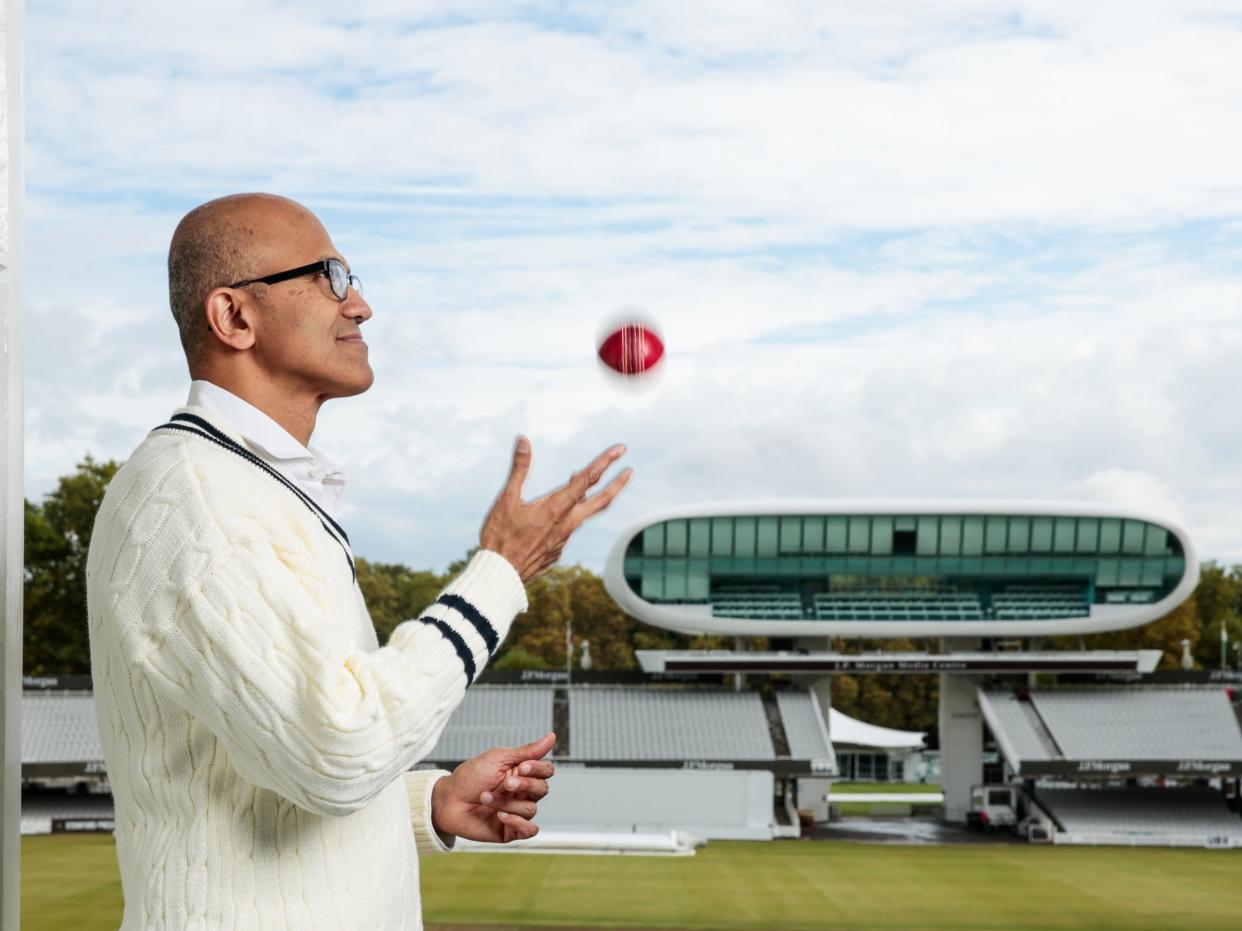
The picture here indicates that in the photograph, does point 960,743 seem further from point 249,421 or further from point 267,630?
point 267,630

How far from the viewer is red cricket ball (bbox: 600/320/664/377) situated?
3.68m

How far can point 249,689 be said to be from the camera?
208 centimetres

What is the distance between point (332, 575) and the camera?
237cm

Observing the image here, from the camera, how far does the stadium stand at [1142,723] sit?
4344 cm

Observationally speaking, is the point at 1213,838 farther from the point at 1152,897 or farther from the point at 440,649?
the point at 440,649

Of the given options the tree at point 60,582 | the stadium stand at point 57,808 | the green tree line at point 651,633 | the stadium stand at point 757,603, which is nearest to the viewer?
the stadium stand at point 57,808

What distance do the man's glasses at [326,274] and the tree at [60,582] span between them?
55540 millimetres

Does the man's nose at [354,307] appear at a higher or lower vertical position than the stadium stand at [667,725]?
higher

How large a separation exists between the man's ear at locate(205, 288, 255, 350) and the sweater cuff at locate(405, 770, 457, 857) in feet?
2.79

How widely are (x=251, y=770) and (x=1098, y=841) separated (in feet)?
133

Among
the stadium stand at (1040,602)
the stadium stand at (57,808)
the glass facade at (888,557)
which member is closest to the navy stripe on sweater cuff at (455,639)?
the stadium stand at (57,808)

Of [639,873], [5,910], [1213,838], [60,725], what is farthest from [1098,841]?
[5,910]

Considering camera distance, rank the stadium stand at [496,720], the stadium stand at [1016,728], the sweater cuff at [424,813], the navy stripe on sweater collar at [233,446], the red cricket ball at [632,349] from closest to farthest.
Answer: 1. the navy stripe on sweater collar at [233,446]
2. the sweater cuff at [424,813]
3. the red cricket ball at [632,349]
4. the stadium stand at [1016,728]
5. the stadium stand at [496,720]

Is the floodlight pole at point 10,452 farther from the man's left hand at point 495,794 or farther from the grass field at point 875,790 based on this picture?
the grass field at point 875,790
